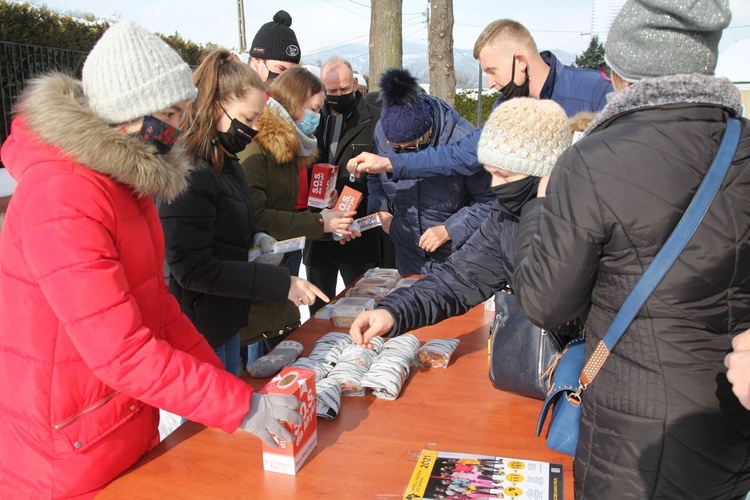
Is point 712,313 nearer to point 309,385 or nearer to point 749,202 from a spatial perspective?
point 749,202

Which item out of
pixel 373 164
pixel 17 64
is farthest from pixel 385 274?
pixel 17 64

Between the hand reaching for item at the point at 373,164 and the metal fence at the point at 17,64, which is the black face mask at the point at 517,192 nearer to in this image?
the hand reaching for item at the point at 373,164

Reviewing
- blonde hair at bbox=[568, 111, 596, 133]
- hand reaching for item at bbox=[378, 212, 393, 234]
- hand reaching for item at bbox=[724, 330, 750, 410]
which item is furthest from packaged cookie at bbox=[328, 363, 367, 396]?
hand reaching for item at bbox=[378, 212, 393, 234]

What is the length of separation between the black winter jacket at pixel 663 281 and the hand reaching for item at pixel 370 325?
0.67m

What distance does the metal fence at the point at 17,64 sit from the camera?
895cm

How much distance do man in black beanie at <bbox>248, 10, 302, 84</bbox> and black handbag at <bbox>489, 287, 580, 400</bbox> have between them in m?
2.76

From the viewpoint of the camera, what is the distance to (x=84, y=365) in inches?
50.6

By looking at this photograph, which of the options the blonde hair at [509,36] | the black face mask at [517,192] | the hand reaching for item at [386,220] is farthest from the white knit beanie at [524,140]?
the hand reaching for item at [386,220]

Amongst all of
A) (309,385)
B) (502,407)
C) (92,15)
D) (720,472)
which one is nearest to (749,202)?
(720,472)

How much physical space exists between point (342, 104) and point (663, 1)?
280 cm

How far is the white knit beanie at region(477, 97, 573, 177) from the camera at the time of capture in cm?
165

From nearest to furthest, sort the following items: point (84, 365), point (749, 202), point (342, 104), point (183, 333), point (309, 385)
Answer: point (749, 202) < point (84, 365) < point (309, 385) < point (183, 333) < point (342, 104)

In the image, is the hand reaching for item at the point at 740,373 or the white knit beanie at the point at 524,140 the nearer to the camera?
the hand reaching for item at the point at 740,373

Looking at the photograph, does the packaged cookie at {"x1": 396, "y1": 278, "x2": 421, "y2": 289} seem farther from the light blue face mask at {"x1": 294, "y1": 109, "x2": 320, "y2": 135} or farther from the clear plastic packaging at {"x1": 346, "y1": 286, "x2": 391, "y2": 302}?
the light blue face mask at {"x1": 294, "y1": 109, "x2": 320, "y2": 135}
